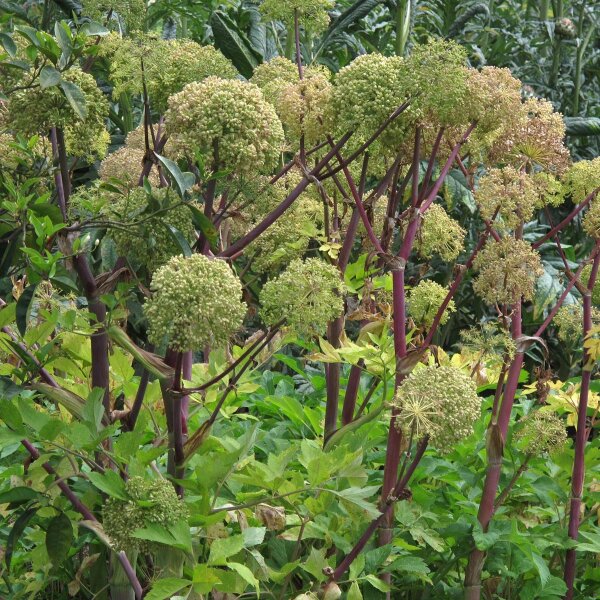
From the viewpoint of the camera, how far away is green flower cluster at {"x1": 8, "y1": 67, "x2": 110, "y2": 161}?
1.40 metres

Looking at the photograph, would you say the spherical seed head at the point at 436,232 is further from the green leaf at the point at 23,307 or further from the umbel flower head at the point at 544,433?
the green leaf at the point at 23,307

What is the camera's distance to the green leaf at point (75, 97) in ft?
4.34

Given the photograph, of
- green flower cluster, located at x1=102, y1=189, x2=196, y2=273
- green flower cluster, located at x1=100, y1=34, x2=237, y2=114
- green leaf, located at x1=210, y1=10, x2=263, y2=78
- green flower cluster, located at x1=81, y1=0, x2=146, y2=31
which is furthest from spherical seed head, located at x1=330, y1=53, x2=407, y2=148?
green leaf, located at x1=210, y1=10, x2=263, y2=78

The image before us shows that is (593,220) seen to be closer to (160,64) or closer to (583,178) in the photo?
(583,178)

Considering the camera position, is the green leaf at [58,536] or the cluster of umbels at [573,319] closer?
the green leaf at [58,536]

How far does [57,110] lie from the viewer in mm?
1410

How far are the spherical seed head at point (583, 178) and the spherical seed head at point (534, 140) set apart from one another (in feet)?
0.17

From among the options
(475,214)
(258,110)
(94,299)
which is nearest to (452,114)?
(258,110)

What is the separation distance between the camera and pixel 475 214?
4.82m

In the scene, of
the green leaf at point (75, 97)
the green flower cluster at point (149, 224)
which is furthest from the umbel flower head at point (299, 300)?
the green leaf at point (75, 97)

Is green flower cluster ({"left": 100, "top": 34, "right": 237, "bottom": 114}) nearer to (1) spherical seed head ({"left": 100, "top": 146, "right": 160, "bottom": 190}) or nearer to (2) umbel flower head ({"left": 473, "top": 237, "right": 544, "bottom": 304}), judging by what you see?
(1) spherical seed head ({"left": 100, "top": 146, "right": 160, "bottom": 190})

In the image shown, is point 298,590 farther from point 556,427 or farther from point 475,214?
point 475,214

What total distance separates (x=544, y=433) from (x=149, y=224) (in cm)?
83

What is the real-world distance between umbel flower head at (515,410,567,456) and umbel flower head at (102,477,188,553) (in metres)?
0.73
